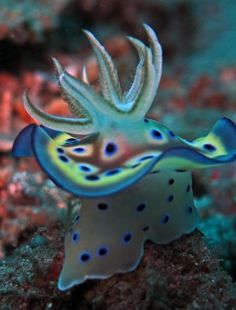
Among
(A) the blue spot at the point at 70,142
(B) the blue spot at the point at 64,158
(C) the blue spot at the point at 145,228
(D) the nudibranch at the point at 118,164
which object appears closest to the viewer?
(B) the blue spot at the point at 64,158

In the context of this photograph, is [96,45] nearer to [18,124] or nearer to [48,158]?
[48,158]

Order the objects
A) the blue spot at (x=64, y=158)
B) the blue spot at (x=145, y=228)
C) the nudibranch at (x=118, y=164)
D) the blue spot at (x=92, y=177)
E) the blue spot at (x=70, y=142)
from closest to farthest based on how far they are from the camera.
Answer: the blue spot at (x=92, y=177)
the blue spot at (x=64, y=158)
the nudibranch at (x=118, y=164)
the blue spot at (x=145, y=228)
the blue spot at (x=70, y=142)

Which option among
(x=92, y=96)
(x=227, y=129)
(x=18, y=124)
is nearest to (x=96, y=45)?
(x=92, y=96)

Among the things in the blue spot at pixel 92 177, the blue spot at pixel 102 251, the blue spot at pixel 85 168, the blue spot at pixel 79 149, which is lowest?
the blue spot at pixel 102 251

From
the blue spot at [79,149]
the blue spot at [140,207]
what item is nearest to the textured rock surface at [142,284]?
the blue spot at [140,207]

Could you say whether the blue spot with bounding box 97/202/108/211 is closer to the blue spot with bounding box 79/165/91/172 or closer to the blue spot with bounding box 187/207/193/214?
the blue spot with bounding box 79/165/91/172

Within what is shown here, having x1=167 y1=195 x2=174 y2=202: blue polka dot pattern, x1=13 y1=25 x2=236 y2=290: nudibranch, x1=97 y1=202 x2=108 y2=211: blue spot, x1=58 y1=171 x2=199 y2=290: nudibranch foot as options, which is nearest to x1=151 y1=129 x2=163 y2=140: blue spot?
x1=13 y1=25 x2=236 y2=290: nudibranch

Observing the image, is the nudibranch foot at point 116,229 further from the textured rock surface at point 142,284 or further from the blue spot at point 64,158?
the blue spot at point 64,158

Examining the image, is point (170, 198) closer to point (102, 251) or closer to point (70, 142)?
point (102, 251)
